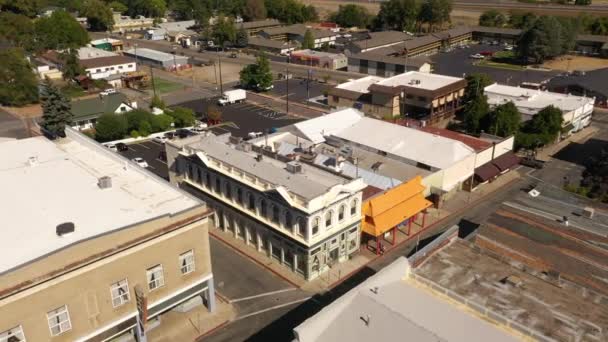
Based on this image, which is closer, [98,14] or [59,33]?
[59,33]

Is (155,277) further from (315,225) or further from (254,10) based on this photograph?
(254,10)

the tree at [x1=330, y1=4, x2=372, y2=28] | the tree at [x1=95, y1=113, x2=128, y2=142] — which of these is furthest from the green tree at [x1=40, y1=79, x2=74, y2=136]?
the tree at [x1=330, y1=4, x2=372, y2=28]

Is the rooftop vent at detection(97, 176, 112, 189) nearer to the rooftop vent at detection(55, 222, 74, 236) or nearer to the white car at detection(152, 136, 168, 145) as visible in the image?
the rooftop vent at detection(55, 222, 74, 236)

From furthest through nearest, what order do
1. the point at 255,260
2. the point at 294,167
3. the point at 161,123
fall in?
the point at 161,123 → the point at 255,260 → the point at 294,167

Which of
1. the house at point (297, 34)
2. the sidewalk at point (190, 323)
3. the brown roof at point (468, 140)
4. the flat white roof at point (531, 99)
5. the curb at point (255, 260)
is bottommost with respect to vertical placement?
the sidewalk at point (190, 323)

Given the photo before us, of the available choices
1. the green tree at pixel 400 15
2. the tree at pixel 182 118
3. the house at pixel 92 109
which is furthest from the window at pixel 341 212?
the green tree at pixel 400 15

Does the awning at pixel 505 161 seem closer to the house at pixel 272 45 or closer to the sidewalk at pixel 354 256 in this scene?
the sidewalk at pixel 354 256

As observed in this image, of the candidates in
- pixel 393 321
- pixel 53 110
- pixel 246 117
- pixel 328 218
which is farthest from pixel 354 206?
pixel 246 117
